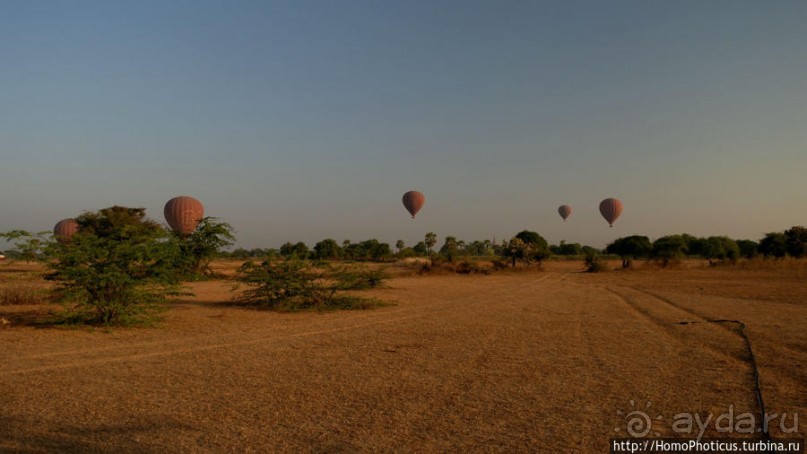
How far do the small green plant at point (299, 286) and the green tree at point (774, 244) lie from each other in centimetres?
5563

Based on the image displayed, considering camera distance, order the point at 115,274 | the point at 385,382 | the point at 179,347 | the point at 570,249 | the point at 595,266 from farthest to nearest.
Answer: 1. the point at 570,249
2. the point at 595,266
3. the point at 115,274
4. the point at 179,347
5. the point at 385,382

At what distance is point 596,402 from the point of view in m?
6.00

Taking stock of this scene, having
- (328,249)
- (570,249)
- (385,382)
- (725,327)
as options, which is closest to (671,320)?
(725,327)

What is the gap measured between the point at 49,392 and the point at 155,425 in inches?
91.0

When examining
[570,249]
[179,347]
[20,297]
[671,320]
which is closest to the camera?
[179,347]

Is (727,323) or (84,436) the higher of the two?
(727,323)

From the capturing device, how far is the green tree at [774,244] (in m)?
55.7

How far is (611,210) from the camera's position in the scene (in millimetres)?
60750

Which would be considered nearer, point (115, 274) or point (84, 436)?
point (84, 436)

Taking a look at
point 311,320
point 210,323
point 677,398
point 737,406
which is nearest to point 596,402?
point 677,398

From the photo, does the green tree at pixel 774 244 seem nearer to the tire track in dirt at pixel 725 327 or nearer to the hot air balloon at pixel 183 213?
the tire track in dirt at pixel 725 327

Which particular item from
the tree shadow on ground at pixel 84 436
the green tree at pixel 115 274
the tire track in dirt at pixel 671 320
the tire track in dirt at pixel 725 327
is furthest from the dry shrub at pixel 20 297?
the tire track in dirt at pixel 725 327

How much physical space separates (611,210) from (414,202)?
76.1ft

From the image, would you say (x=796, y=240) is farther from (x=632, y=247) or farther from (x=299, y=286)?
(x=299, y=286)
